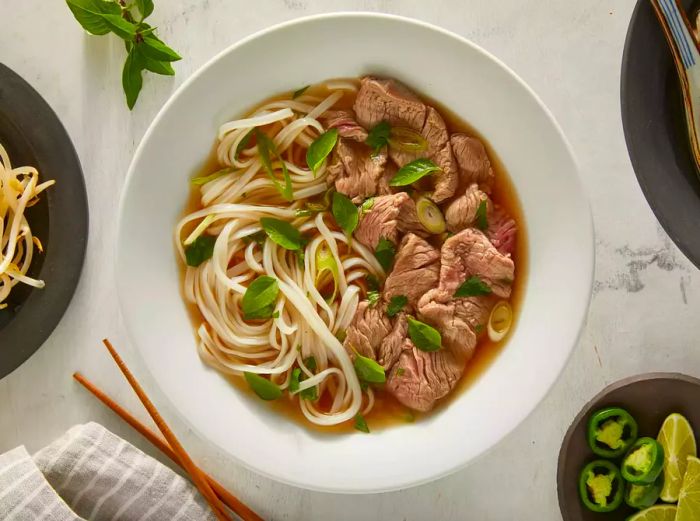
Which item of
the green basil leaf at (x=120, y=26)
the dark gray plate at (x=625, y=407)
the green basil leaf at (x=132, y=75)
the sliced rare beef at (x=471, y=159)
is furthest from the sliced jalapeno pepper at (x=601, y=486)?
the green basil leaf at (x=120, y=26)

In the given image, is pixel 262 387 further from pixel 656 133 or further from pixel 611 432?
pixel 656 133

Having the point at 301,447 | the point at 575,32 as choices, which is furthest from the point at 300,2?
the point at 301,447

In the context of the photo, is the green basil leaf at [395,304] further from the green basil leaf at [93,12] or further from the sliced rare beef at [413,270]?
the green basil leaf at [93,12]

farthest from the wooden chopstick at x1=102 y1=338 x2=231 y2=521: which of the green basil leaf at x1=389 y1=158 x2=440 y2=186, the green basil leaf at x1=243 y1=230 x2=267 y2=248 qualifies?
the green basil leaf at x1=389 y1=158 x2=440 y2=186

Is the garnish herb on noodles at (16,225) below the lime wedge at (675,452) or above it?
above

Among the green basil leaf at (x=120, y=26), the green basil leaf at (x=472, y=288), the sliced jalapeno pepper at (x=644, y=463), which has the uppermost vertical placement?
the green basil leaf at (x=120, y=26)

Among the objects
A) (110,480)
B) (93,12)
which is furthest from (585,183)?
(110,480)
